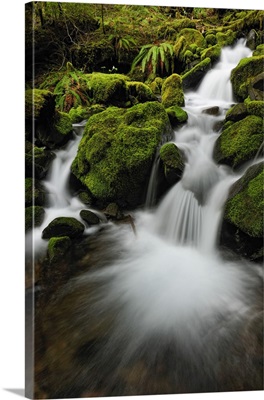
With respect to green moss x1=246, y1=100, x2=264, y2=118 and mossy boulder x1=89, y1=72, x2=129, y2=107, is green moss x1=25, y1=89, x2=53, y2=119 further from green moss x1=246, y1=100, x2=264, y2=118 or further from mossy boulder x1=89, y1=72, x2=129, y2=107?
green moss x1=246, y1=100, x2=264, y2=118

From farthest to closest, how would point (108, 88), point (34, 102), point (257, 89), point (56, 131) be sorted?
point (257, 89) → point (108, 88) → point (56, 131) → point (34, 102)

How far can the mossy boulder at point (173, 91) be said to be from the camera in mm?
3295

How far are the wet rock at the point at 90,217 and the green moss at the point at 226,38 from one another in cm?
184

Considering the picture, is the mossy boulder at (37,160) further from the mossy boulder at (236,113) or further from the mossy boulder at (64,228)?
the mossy boulder at (236,113)

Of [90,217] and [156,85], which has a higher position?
[156,85]

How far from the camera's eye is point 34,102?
2.96 meters

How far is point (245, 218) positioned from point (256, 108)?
3.22 feet

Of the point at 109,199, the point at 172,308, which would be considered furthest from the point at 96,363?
the point at 109,199

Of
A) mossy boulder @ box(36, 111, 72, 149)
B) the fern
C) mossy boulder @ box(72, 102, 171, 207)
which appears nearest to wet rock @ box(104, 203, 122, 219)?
mossy boulder @ box(72, 102, 171, 207)

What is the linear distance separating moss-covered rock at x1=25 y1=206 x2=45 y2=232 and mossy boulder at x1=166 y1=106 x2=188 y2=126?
1332 millimetres

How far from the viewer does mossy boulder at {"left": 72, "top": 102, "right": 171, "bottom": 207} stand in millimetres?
3250

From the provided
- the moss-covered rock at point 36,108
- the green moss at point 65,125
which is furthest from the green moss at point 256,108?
the moss-covered rock at point 36,108

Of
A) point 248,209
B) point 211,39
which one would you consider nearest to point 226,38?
point 211,39

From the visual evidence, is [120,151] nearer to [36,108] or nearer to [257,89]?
[36,108]
